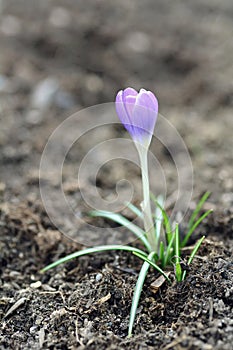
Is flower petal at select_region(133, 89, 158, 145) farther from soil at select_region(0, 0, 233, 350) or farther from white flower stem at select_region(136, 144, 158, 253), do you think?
soil at select_region(0, 0, 233, 350)

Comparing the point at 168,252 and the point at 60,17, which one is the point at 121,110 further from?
the point at 60,17

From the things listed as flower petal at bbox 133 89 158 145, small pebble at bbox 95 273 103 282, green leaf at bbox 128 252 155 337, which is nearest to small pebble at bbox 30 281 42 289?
small pebble at bbox 95 273 103 282

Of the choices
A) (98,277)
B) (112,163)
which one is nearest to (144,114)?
(98,277)

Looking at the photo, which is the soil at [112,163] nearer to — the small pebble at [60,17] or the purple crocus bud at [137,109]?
the small pebble at [60,17]

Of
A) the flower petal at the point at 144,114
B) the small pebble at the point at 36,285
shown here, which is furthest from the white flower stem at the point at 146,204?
the small pebble at the point at 36,285

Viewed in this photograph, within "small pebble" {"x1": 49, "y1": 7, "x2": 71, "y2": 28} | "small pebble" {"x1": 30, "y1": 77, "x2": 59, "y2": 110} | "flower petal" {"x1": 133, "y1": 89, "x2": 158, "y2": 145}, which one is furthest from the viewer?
"small pebble" {"x1": 49, "y1": 7, "x2": 71, "y2": 28}

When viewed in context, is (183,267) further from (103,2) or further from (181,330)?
(103,2)
